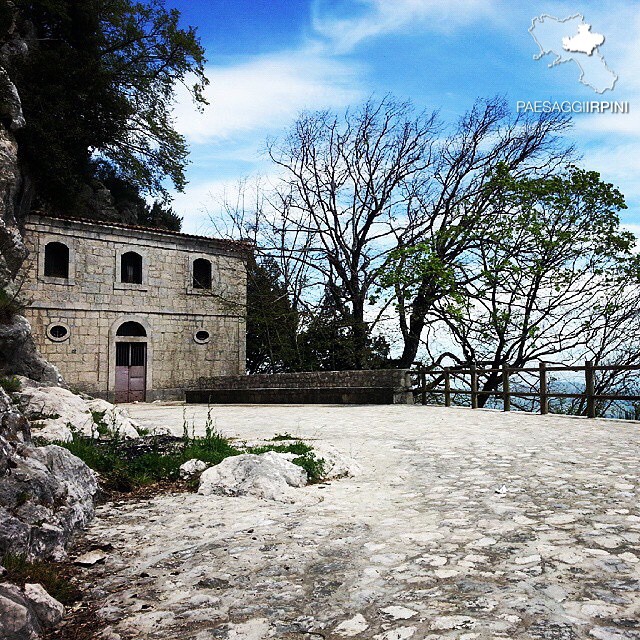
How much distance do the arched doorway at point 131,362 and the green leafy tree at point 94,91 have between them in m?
5.89

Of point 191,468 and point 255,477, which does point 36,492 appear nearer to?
point 255,477

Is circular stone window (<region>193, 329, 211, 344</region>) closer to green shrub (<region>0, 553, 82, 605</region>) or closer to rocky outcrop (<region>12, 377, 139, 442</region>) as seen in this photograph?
rocky outcrop (<region>12, 377, 139, 442</region>)

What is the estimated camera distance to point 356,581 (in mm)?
3080

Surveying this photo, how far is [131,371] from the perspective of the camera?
2302 cm

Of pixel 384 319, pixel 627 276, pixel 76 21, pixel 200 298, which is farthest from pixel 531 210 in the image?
pixel 76 21

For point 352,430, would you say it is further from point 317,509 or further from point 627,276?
point 627,276

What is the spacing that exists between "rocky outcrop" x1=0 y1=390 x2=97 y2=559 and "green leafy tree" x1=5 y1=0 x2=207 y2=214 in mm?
18820

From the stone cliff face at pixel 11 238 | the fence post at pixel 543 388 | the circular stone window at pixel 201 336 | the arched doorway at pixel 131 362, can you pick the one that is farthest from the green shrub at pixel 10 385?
the circular stone window at pixel 201 336

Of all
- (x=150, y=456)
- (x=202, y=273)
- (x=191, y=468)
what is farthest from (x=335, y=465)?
(x=202, y=273)

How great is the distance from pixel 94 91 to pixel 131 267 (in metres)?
7.28

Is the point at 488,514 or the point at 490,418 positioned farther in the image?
the point at 490,418

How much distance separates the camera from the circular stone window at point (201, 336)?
977 inches

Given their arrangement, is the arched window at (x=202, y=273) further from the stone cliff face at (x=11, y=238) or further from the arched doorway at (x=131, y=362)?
the stone cliff face at (x=11, y=238)

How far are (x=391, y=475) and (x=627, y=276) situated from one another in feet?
49.8
